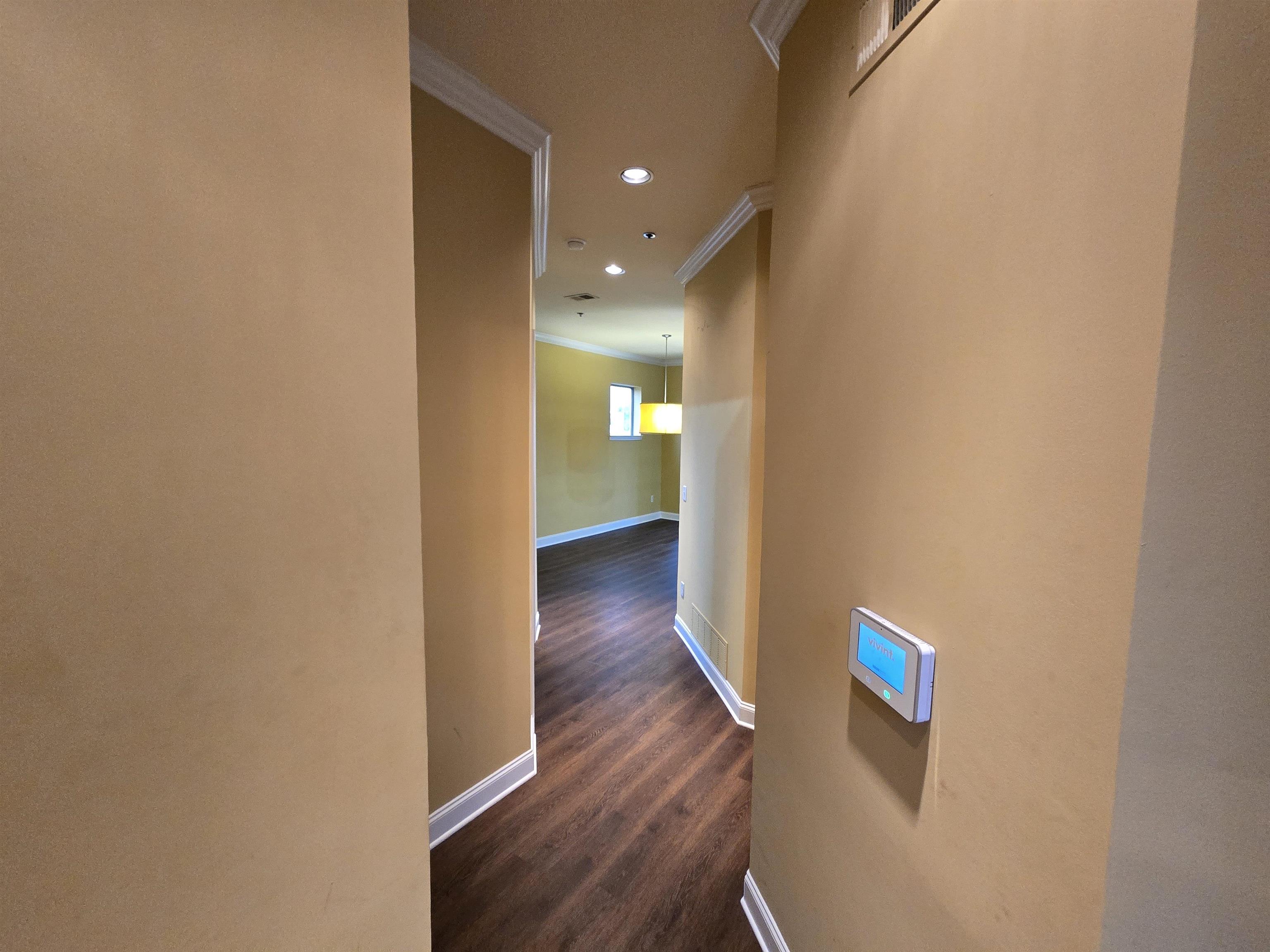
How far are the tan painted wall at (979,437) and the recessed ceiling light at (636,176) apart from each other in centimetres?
95

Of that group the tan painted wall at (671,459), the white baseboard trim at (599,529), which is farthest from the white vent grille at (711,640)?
the tan painted wall at (671,459)

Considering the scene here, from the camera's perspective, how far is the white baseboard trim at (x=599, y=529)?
A: 6273mm

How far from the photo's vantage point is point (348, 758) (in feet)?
2.35

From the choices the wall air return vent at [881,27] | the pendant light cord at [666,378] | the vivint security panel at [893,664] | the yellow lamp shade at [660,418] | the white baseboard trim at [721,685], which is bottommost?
the white baseboard trim at [721,685]

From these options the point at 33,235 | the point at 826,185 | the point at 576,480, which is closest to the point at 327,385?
the point at 33,235

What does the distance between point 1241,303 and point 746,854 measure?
2034 millimetres

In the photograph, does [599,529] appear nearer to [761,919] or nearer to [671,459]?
[671,459]

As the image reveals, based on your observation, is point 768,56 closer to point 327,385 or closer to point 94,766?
point 327,385

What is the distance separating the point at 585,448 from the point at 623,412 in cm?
114

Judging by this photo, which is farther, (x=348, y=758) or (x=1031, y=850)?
(x=348, y=758)

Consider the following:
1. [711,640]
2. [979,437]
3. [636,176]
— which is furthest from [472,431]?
[711,640]

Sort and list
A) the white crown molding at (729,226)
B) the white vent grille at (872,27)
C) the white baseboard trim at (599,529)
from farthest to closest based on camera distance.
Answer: the white baseboard trim at (599,529) < the white crown molding at (729,226) < the white vent grille at (872,27)

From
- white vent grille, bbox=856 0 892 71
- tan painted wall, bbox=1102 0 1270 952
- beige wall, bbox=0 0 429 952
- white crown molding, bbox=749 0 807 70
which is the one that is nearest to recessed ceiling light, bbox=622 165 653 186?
white crown molding, bbox=749 0 807 70

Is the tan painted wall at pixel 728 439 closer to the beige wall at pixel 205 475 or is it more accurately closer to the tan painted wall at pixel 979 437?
the tan painted wall at pixel 979 437
